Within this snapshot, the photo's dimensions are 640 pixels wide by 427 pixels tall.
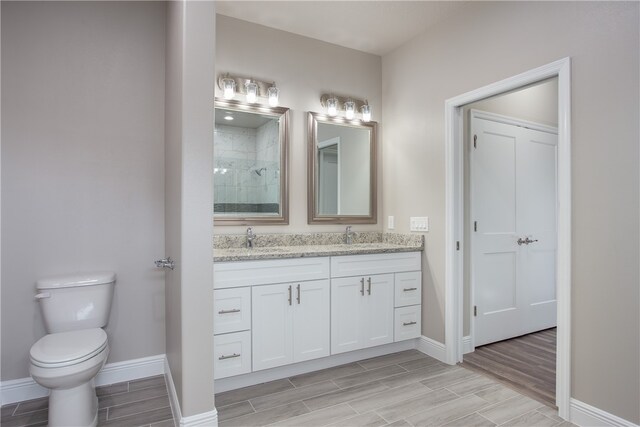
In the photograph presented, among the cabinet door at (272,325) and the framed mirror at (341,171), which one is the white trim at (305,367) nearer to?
the cabinet door at (272,325)

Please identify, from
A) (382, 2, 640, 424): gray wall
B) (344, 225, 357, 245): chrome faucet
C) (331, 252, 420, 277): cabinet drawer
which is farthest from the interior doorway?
(344, 225, 357, 245): chrome faucet

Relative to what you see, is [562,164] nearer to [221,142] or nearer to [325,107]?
[325,107]

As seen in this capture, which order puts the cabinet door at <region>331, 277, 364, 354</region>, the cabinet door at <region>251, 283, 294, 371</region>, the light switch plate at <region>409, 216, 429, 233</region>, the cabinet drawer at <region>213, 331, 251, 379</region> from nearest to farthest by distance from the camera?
the cabinet drawer at <region>213, 331, 251, 379</region> → the cabinet door at <region>251, 283, 294, 371</region> → the cabinet door at <region>331, 277, 364, 354</region> → the light switch plate at <region>409, 216, 429, 233</region>

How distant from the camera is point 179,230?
5.94 ft

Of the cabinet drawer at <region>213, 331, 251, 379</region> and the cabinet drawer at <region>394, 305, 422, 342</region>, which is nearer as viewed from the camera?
the cabinet drawer at <region>213, 331, 251, 379</region>

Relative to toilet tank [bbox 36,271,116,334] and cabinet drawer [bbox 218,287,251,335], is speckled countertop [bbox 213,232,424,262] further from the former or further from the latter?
toilet tank [bbox 36,271,116,334]

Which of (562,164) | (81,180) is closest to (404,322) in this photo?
(562,164)

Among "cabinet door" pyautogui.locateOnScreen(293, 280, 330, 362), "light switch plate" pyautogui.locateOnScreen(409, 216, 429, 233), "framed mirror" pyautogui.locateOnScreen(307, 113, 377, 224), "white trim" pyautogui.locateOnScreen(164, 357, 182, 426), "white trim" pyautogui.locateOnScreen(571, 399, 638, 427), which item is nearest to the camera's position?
→ "white trim" pyautogui.locateOnScreen(571, 399, 638, 427)

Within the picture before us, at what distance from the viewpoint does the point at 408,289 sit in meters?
2.94

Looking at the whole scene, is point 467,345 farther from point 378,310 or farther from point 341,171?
point 341,171

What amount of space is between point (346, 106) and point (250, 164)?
3.48ft

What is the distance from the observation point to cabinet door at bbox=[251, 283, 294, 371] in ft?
7.57

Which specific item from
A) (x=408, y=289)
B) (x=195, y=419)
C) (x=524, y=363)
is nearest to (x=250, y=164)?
(x=408, y=289)

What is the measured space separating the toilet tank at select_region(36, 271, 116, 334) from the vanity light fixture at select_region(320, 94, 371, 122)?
86.0 inches
